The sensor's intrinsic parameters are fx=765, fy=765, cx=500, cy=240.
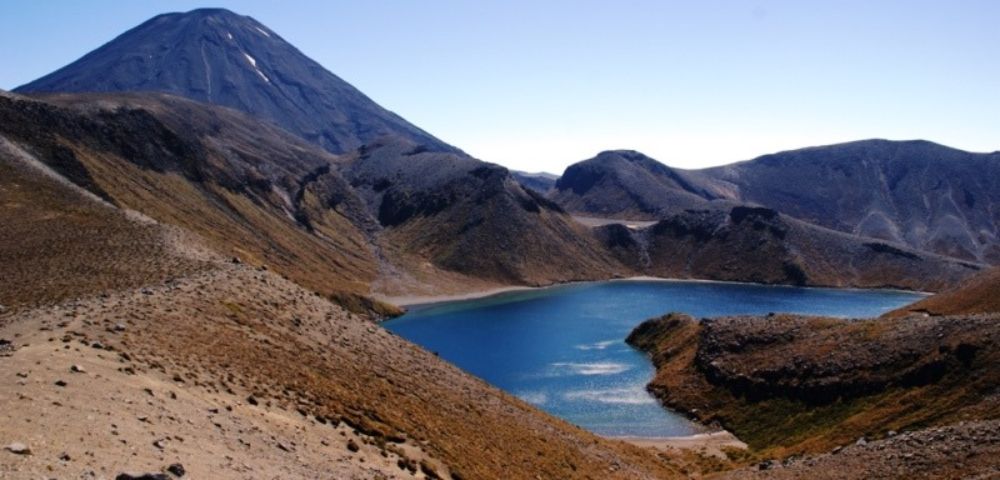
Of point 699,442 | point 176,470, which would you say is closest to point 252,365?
point 176,470

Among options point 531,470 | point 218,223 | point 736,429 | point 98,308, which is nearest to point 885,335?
point 736,429

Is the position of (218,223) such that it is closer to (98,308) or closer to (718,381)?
(718,381)

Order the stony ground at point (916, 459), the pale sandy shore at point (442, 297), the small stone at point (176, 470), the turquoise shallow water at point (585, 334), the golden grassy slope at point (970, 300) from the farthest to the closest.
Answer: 1. the pale sandy shore at point (442, 297)
2. the golden grassy slope at point (970, 300)
3. the turquoise shallow water at point (585, 334)
4. the stony ground at point (916, 459)
5. the small stone at point (176, 470)

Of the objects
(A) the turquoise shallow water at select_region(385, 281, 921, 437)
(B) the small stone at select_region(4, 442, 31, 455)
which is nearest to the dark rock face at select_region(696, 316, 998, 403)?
(A) the turquoise shallow water at select_region(385, 281, 921, 437)

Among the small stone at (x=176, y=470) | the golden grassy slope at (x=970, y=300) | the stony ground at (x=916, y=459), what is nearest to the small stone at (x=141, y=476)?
the small stone at (x=176, y=470)

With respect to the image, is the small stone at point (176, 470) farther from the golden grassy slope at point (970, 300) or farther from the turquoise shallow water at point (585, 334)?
the golden grassy slope at point (970, 300)

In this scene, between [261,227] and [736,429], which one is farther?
[261,227]
